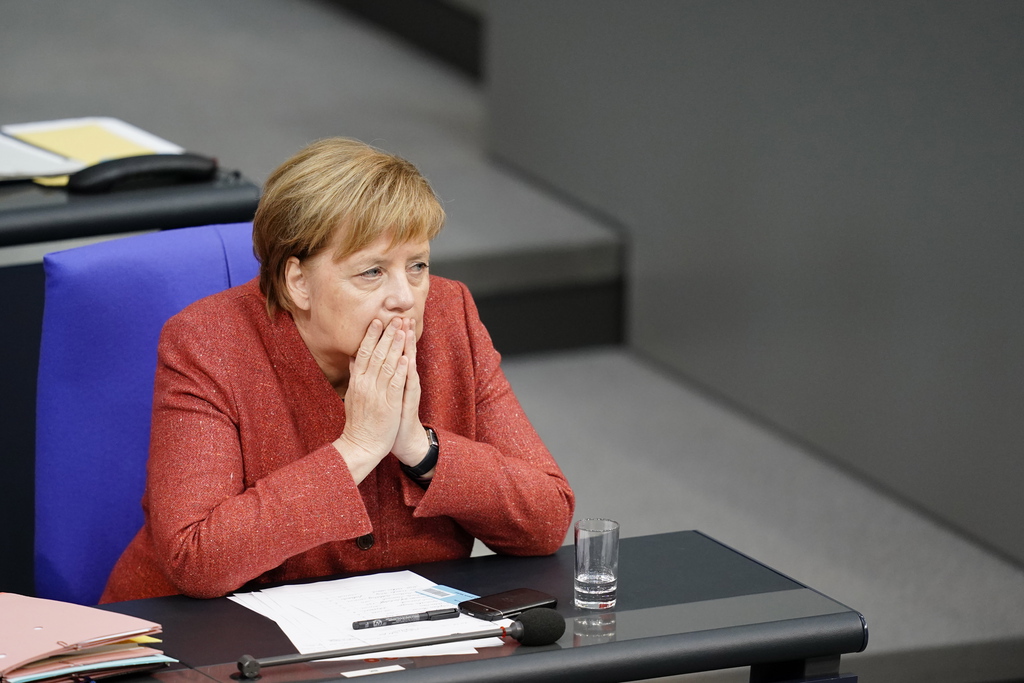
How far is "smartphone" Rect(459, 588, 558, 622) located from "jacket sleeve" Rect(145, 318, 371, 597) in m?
0.19

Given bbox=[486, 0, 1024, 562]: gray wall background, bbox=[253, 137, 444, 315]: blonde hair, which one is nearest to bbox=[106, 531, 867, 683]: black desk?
bbox=[253, 137, 444, 315]: blonde hair

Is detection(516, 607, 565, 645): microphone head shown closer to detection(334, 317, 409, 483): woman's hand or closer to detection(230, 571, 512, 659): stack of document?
detection(230, 571, 512, 659): stack of document

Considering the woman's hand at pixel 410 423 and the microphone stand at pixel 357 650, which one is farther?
the woman's hand at pixel 410 423

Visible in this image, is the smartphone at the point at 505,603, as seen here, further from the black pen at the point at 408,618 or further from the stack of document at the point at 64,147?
the stack of document at the point at 64,147

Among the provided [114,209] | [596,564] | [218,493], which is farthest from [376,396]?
[114,209]

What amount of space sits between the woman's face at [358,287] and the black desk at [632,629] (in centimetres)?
31

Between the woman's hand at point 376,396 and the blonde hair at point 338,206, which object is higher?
the blonde hair at point 338,206

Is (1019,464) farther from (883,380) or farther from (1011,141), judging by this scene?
(1011,141)

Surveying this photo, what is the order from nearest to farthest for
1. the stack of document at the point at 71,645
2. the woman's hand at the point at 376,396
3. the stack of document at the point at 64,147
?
the stack of document at the point at 71,645 → the woman's hand at the point at 376,396 → the stack of document at the point at 64,147

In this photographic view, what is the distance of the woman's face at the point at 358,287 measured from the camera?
177 centimetres

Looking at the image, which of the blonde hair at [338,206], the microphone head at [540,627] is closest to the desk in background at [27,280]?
the blonde hair at [338,206]

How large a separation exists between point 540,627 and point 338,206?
0.58m

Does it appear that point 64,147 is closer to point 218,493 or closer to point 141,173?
point 141,173

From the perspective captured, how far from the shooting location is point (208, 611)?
1.61 m
